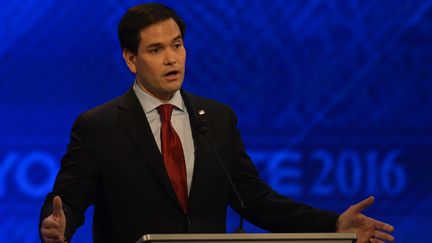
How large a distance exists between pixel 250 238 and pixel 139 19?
1.08 m

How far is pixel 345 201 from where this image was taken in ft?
13.8

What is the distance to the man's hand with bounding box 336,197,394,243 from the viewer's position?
2.66 meters

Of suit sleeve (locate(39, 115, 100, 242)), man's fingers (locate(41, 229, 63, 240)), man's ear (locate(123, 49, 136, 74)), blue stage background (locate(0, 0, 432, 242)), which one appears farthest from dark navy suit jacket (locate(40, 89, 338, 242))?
blue stage background (locate(0, 0, 432, 242))

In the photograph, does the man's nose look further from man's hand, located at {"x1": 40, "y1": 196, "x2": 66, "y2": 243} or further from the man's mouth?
man's hand, located at {"x1": 40, "y1": 196, "x2": 66, "y2": 243}

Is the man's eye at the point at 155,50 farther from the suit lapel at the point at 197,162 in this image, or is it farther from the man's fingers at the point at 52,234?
the man's fingers at the point at 52,234

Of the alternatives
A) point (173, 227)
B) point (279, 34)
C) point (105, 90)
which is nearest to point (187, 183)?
point (173, 227)

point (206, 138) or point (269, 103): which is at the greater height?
point (269, 103)

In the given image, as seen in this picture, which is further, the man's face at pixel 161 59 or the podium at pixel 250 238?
the man's face at pixel 161 59

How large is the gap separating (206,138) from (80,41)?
1.49 metres

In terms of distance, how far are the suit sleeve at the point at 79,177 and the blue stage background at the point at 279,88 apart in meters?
1.09

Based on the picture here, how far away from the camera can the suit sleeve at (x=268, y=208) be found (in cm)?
287

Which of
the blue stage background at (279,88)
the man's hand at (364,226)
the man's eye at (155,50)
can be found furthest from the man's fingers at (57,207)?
the blue stage background at (279,88)

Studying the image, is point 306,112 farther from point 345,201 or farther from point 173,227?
point 173,227

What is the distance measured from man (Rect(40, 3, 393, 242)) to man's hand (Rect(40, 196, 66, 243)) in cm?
17
